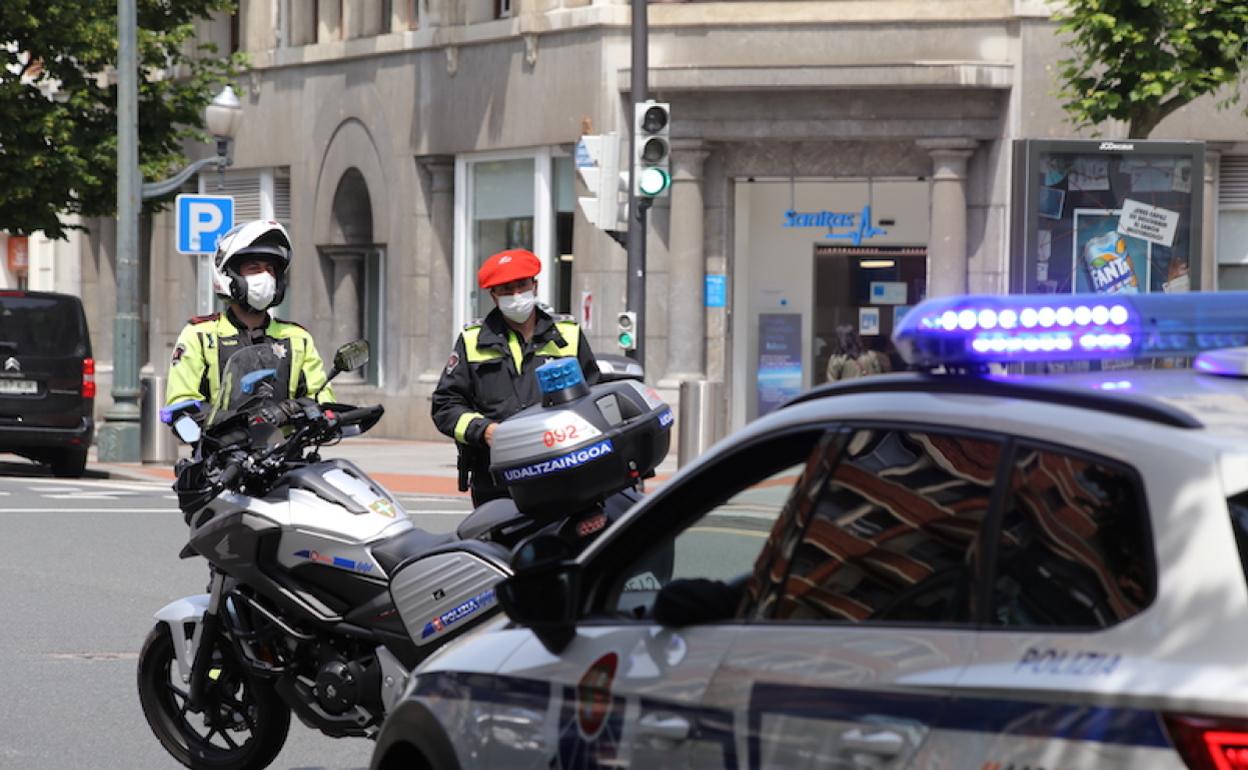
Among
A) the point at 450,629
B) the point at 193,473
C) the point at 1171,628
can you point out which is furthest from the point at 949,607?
the point at 193,473

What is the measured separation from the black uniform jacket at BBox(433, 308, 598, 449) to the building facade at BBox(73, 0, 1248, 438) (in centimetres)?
1686

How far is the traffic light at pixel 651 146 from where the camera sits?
18969mm

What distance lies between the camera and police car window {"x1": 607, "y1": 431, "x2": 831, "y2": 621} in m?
3.88

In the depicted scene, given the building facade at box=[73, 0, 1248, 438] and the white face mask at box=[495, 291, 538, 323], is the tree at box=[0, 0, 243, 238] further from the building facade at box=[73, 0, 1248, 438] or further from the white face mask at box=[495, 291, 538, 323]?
the white face mask at box=[495, 291, 538, 323]

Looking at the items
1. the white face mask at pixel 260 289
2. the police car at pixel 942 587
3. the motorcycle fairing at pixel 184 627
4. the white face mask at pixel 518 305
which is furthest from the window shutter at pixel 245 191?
the police car at pixel 942 587

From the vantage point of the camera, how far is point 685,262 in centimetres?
2578

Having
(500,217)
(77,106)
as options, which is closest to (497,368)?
(500,217)

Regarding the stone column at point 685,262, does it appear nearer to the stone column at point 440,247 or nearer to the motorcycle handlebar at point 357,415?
the stone column at point 440,247

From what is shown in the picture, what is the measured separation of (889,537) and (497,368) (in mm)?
4796

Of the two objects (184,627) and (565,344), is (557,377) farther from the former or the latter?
(565,344)

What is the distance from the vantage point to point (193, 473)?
273 inches

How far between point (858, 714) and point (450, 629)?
9.29ft

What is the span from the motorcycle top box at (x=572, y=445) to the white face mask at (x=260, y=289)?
61.0 inches

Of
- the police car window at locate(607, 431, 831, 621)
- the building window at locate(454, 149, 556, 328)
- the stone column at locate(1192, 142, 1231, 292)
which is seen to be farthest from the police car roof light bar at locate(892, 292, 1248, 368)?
the building window at locate(454, 149, 556, 328)
